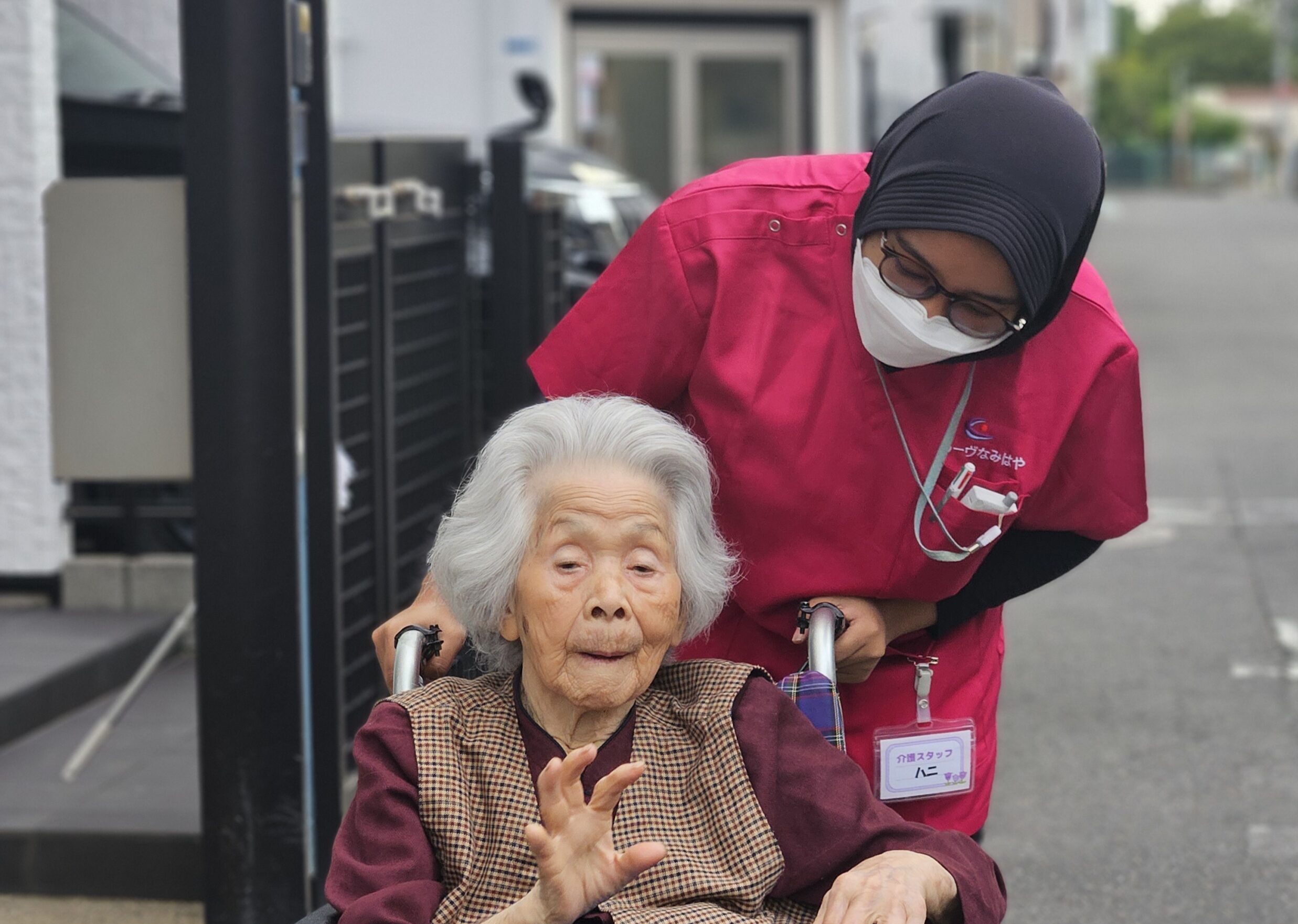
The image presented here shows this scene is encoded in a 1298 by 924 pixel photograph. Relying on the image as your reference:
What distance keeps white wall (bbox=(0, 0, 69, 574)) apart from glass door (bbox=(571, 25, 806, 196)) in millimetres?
10368

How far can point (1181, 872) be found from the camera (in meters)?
4.41

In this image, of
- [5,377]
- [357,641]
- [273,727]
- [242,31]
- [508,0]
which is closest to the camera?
[242,31]

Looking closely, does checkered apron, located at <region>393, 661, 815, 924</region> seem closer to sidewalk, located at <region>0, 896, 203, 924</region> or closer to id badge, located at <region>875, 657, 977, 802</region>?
id badge, located at <region>875, 657, 977, 802</region>

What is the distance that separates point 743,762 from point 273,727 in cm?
139

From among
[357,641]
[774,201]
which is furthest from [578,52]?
[774,201]

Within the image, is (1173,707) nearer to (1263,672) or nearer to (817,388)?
(1263,672)

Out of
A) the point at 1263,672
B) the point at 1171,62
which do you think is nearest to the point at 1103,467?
the point at 1263,672

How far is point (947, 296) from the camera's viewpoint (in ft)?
7.27

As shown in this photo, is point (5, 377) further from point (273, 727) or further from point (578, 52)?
point (578, 52)

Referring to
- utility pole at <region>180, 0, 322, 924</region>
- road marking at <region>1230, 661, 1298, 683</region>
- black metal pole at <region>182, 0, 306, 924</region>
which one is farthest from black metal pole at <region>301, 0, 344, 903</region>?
road marking at <region>1230, 661, 1298, 683</region>

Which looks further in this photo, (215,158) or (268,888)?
(268,888)

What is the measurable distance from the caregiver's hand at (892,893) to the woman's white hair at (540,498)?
396 mm

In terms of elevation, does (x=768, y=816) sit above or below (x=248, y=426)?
below

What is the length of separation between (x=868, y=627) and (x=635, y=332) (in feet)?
1.70
